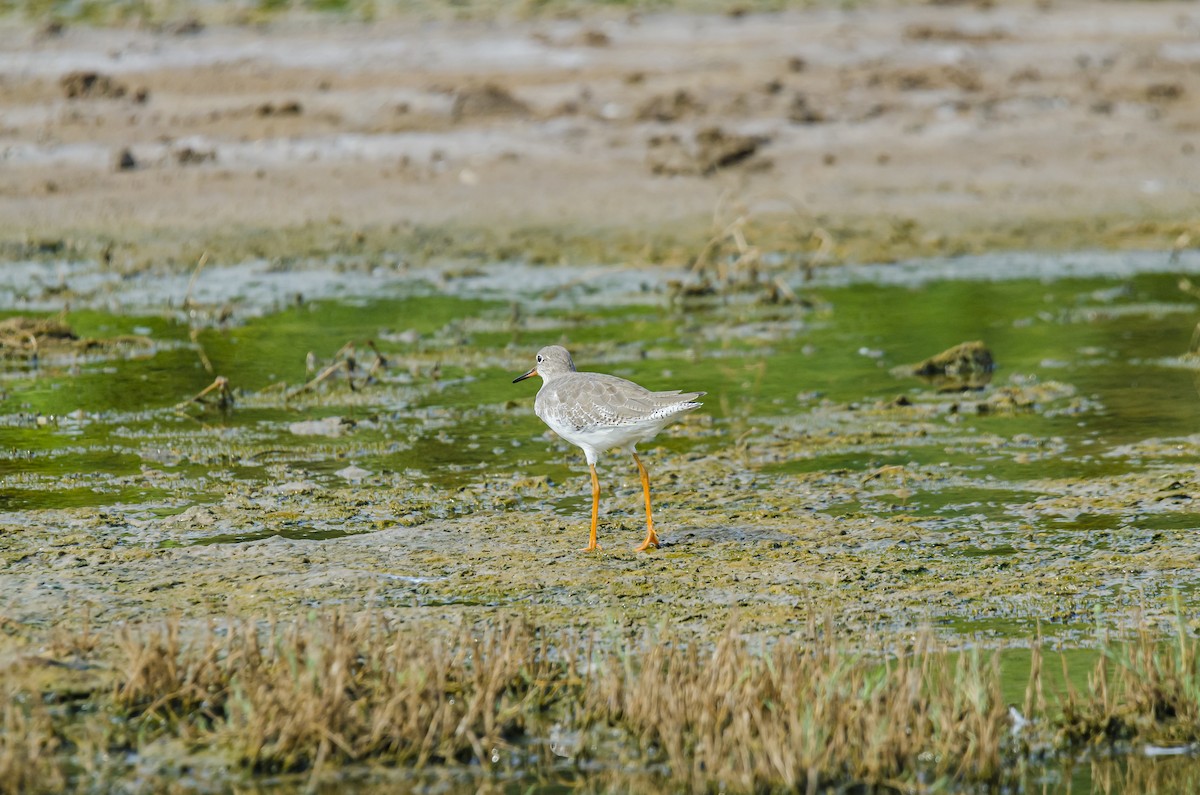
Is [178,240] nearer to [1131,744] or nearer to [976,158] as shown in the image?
[976,158]

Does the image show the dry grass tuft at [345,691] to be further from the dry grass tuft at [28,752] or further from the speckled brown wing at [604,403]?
the speckled brown wing at [604,403]

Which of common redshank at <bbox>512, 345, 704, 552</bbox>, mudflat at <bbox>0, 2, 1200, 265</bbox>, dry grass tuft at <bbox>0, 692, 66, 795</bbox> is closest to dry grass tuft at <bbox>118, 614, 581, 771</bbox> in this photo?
dry grass tuft at <bbox>0, 692, 66, 795</bbox>

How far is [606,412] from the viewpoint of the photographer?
8.21m

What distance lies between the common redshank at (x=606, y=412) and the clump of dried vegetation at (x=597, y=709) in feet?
5.74

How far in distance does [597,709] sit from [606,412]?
2.21 meters

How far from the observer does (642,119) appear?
2212cm

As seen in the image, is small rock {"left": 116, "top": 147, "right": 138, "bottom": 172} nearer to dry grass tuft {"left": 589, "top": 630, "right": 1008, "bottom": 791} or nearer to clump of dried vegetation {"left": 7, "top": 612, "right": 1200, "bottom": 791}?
clump of dried vegetation {"left": 7, "top": 612, "right": 1200, "bottom": 791}

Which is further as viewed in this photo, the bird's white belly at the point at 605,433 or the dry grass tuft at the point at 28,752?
the bird's white belly at the point at 605,433

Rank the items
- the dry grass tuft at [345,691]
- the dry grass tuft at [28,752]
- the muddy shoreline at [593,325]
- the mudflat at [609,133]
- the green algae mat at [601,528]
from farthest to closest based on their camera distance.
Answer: the mudflat at [609,133], the muddy shoreline at [593,325], the green algae mat at [601,528], the dry grass tuft at [345,691], the dry grass tuft at [28,752]

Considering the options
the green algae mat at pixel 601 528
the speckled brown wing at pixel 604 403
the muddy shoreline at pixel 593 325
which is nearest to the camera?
the green algae mat at pixel 601 528

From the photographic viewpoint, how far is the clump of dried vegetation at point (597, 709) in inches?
232

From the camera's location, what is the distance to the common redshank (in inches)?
320

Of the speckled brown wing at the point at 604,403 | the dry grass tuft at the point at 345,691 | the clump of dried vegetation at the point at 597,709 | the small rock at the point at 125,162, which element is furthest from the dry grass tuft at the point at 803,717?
the small rock at the point at 125,162

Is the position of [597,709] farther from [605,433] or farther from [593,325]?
[593,325]
